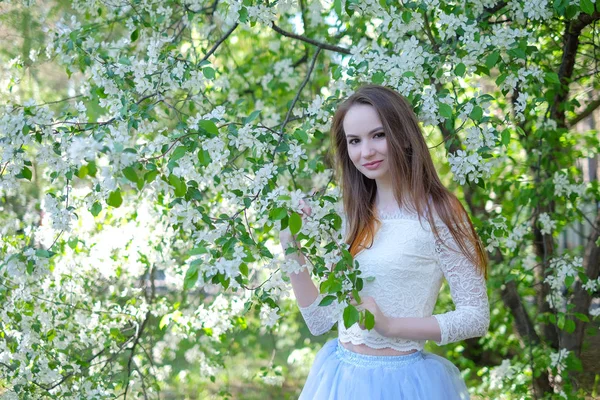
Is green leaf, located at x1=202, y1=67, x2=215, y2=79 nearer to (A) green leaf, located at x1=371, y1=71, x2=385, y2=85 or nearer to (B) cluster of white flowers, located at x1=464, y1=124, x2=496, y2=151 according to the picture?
(A) green leaf, located at x1=371, y1=71, x2=385, y2=85

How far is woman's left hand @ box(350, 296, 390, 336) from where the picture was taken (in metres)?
1.52

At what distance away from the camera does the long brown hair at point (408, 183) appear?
1.69 metres

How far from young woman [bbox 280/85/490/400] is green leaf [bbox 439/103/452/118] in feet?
0.23

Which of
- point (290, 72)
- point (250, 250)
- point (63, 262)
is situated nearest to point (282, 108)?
point (290, 72)

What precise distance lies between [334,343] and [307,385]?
134 millimetres

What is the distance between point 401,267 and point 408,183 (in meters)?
0.21

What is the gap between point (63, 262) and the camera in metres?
3.01

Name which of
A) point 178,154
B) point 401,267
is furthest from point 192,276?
point 401,267

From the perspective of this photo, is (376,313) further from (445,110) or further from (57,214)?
(57,214)

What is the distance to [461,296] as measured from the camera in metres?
1.65

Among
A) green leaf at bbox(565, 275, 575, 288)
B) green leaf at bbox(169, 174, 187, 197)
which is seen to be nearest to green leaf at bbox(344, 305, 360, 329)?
green leaf at bbox(169, 174, 187, 197)

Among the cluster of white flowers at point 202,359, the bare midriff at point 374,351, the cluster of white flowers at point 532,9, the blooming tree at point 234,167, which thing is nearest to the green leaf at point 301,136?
the blooming tree at point 234,167

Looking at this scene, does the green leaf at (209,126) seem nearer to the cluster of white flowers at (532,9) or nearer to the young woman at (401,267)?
the young woman at (401,267)

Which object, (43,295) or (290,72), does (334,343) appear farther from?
(290,72)
